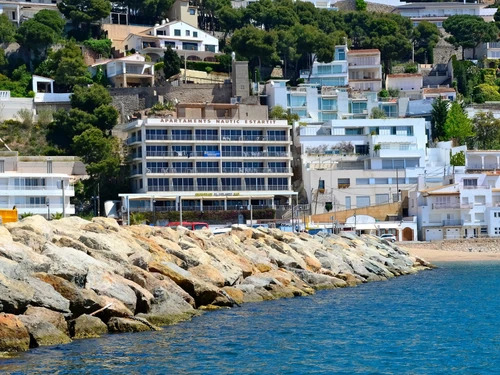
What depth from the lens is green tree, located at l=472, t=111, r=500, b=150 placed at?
3447 inches

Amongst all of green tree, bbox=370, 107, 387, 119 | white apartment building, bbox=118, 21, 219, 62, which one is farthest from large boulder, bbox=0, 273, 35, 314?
white apartment building, bbox=118, 21, 219, 62

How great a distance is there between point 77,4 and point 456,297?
6269 centimetres

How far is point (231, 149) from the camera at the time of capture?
3031 inches

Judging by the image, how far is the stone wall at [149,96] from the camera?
83812mm

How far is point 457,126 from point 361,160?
34.9 ft

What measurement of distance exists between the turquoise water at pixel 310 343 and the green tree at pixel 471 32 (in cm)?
6907

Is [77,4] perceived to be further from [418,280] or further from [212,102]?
[418,280]

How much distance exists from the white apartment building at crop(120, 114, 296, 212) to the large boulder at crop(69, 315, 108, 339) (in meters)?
44.7

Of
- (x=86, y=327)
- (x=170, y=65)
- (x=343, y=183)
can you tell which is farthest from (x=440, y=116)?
(x=86, y=327)

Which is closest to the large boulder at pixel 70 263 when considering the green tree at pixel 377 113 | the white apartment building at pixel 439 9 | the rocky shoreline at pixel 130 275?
the rocky shoreline at pixel 130 275

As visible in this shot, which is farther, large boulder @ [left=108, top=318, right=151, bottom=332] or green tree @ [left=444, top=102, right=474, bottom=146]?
green tree @ [left=444, top=102, right=474, bottom=146]

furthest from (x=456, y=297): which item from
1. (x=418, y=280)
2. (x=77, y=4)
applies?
(x=77, y=4)

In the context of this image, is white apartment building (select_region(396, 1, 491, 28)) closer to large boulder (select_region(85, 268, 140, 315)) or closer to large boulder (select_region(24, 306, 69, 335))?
large boulder (select_region(85, 268, 140, 315))

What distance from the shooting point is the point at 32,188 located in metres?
68.6
